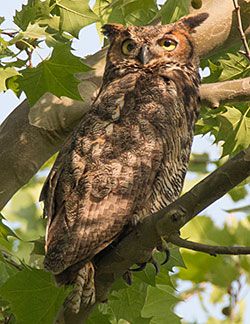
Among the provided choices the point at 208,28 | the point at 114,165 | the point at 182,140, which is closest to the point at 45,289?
the point at 114,165

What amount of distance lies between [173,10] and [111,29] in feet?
1.57

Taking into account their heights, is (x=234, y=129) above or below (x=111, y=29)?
below

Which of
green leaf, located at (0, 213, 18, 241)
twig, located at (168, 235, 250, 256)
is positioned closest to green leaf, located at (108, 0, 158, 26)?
green leaf, located at (0, 213, 18, 241)

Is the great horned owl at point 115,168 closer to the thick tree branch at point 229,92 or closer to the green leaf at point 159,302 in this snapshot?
the thick tree branch at point 229,92

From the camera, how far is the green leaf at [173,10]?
12.3 feet

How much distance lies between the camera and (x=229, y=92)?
3.64 metres

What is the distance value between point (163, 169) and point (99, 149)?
24 cm

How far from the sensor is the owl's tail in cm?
311

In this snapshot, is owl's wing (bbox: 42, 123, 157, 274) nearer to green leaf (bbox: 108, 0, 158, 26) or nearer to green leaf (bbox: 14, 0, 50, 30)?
green leaf (bbox: 14, 0, 50, 30)

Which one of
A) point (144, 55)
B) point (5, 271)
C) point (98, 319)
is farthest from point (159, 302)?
A: point (144, 55)

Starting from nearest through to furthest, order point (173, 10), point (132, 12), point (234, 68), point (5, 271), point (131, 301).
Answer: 1. point (5, 271)
2. point (131, 301)
3. point (173, 10)
4. point (234, 68)
5. point (132, 12)

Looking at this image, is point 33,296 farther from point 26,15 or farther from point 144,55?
point 144,55

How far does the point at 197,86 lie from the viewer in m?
3.97

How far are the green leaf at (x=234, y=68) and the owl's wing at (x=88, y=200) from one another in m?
0.67
